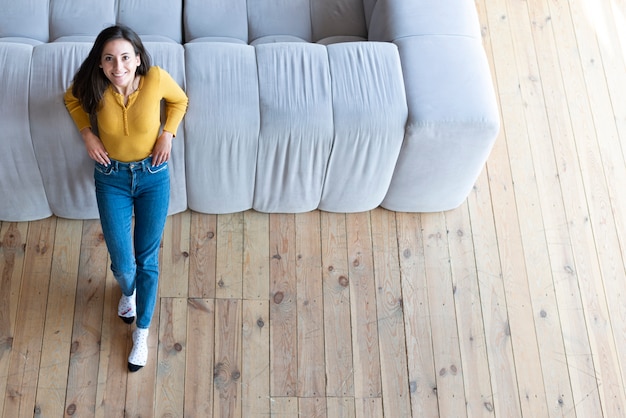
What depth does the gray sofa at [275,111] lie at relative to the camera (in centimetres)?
204

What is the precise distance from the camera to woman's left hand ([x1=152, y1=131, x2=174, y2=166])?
1972 mm

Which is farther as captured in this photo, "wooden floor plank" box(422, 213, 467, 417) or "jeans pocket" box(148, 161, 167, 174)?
"wooden floor plank" box(422, 213, 467, 417)

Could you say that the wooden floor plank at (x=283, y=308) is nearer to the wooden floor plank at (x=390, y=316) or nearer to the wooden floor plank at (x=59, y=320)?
the wooden floor plank at (x=390, y=316)

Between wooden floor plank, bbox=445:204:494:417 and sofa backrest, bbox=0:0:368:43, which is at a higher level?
sofa backrest, bbox=0:0:368:43

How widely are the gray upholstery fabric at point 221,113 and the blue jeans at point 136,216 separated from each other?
144 mm

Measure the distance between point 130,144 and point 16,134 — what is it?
0.35m

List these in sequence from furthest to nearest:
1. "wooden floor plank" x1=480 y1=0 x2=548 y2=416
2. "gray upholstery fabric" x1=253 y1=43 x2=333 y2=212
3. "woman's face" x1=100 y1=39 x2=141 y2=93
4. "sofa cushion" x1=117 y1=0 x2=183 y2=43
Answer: "sofa cushion" x1=117 y1=0 x2=183 y2=43 → "wooden floor plank" x1=480 y1=0 x2=548 y2=416 → "gray upholstery fabric" x1=253 y1=43 x2=333 y2=212 → "woman's face" x1=100 y1=39 x2=141 y2=93

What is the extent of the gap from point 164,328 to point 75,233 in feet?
1.54

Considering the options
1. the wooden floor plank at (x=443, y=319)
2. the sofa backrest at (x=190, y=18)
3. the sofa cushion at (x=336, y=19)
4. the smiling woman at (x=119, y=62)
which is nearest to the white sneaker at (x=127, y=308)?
the smiling woman at (x=119, y=62)

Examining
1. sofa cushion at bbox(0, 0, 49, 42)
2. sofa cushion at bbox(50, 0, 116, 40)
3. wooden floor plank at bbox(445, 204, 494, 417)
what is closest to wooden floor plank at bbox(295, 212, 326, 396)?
wooden floor plank at bbox(445, 204, 494, 417)

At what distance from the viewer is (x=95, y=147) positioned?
6.39 ft

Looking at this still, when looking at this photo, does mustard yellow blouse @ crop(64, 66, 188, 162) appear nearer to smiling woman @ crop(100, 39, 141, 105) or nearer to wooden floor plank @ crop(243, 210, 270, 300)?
smiling woman @ crop(100, 39, 141, 105)

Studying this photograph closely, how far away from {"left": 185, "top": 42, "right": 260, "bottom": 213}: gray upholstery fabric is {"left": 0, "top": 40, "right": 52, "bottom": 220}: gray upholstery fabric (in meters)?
0.46

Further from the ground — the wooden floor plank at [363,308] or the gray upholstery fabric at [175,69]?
the gray upholstery fabric at [175,69]
